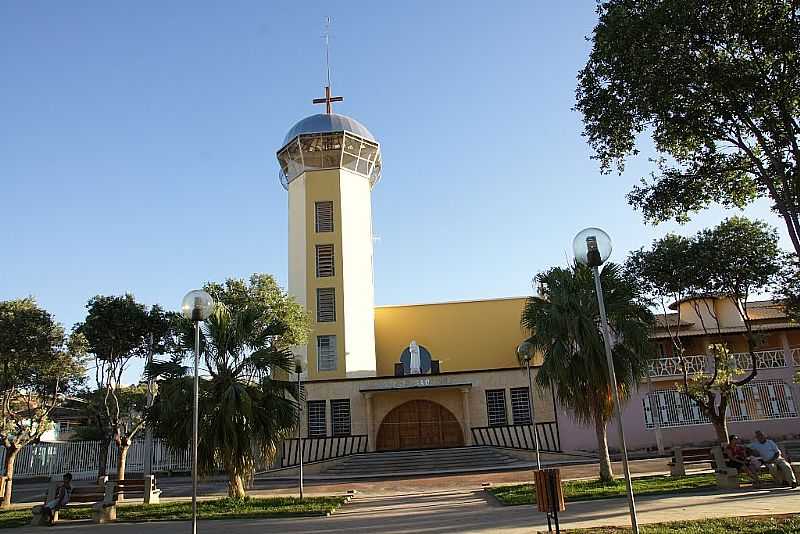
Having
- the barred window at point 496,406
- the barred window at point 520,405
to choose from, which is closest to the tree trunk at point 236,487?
the barred window at point 496,406

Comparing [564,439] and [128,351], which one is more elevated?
[128,351]

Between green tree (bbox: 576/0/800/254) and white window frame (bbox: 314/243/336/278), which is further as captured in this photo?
white window frame (bbox: 314/243/336/278)

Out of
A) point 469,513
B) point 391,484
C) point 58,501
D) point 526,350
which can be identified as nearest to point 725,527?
point 469,513

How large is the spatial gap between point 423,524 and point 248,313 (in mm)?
7531

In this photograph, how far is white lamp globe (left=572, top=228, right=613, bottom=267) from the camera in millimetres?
8992

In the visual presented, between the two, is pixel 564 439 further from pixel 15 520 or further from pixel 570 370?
Result: pixel 15 520

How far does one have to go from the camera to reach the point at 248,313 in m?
16.1

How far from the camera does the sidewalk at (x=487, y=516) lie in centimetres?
1005

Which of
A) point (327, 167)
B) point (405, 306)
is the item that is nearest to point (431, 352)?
point (405, 306)

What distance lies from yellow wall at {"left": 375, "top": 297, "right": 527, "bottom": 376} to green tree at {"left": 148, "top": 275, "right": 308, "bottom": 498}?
19.8m

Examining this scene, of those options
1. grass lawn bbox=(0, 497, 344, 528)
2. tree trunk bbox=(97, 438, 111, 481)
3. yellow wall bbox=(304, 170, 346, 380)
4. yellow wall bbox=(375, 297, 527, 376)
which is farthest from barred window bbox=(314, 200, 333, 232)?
grass lawn bbox=(0, 497, 344, 528)

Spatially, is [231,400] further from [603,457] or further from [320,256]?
[320,256]

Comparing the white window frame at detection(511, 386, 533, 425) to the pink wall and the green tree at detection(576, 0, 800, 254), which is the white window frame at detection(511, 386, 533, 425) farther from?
the green tree at detection(576, 0, 800, 254)

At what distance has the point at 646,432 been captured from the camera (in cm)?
2733
